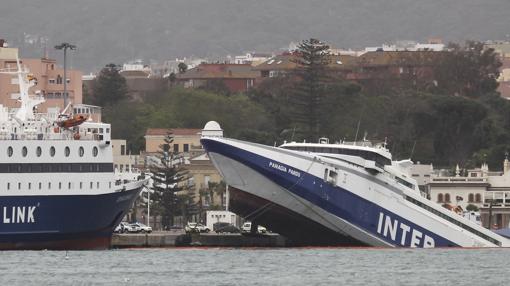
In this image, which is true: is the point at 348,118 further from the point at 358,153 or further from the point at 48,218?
the point at 48,218

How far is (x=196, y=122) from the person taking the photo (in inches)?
6786

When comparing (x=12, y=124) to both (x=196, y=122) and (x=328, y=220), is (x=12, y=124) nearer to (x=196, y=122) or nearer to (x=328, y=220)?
(x=328, y=220)

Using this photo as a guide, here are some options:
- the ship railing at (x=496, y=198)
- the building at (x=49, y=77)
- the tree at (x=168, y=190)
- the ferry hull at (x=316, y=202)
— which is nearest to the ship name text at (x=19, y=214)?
the ferry hull at (x=316, y=202)

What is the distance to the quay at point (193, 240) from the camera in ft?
376

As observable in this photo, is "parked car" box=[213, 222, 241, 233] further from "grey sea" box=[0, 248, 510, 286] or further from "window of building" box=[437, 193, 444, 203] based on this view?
"window of building" box=[437, 193, 444, 203]

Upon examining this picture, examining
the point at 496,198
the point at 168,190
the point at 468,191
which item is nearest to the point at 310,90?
the point at 468,191

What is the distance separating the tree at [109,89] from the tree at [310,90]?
17.6 meters

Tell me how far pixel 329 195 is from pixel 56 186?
12145 mm

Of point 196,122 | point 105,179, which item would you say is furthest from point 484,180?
point 105,179

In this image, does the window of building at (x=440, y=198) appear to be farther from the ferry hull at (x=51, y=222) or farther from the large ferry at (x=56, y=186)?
the ferry hull at (x=51, y=222)

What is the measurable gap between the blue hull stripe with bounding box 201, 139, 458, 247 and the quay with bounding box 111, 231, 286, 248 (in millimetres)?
5854

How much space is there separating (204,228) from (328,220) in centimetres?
1850

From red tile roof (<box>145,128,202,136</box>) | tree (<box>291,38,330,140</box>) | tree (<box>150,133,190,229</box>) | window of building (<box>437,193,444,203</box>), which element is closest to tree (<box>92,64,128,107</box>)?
red tile roof (<box>145,128,202,136</box>)

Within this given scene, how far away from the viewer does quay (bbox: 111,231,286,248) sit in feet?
376
